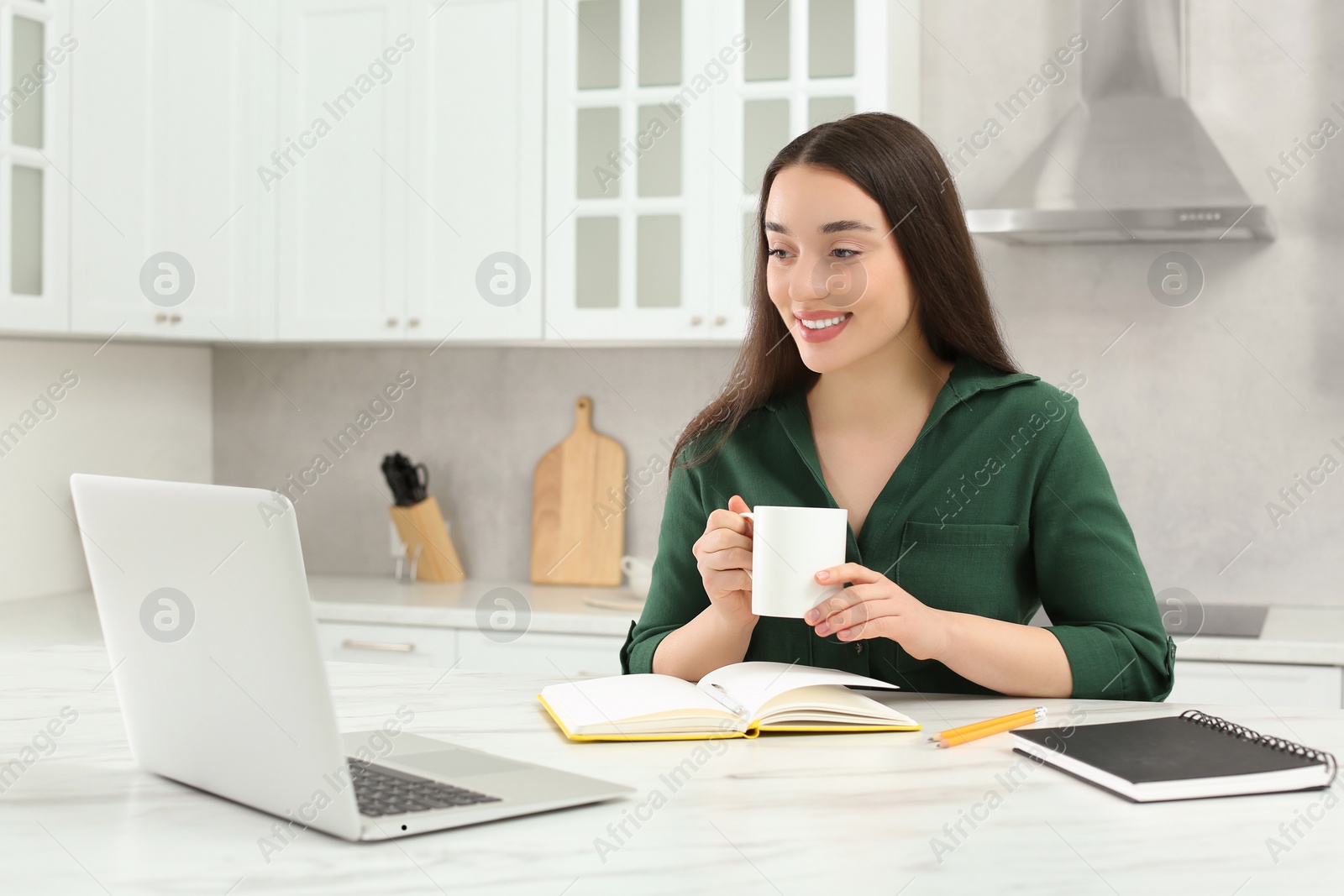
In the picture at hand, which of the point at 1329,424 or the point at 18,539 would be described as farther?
the point at 18,539

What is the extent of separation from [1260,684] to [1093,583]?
122cm

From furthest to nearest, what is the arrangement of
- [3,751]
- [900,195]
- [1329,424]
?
[1329,424], [900,195], [3,751]

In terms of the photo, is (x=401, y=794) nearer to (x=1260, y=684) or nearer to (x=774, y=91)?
(x=1260, y=684)

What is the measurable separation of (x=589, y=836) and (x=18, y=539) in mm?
2685

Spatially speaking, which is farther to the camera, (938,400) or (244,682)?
(938,400)

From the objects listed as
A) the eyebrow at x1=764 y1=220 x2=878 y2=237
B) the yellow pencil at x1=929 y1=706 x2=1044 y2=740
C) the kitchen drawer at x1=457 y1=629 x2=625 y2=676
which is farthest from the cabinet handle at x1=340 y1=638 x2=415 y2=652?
the yellow pencil at x1=929 y1=706 x2=1044 y2=740

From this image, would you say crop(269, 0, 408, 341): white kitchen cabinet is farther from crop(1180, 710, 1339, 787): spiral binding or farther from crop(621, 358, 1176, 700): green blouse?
crop(1180, 710, 1339, 787): spiral binding

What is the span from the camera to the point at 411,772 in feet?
3.19

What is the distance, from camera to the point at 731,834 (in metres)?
0.85

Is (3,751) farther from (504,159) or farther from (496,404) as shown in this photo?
(496,404)

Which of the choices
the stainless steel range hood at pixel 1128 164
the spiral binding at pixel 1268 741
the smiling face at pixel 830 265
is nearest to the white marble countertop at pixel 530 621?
the stainless steel range hood at pixel 1128 164

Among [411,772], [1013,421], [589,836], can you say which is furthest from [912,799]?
[1013,421]

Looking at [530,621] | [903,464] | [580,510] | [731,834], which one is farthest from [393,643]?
[731,834]

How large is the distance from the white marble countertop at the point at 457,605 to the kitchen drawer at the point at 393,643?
0.7 inches
